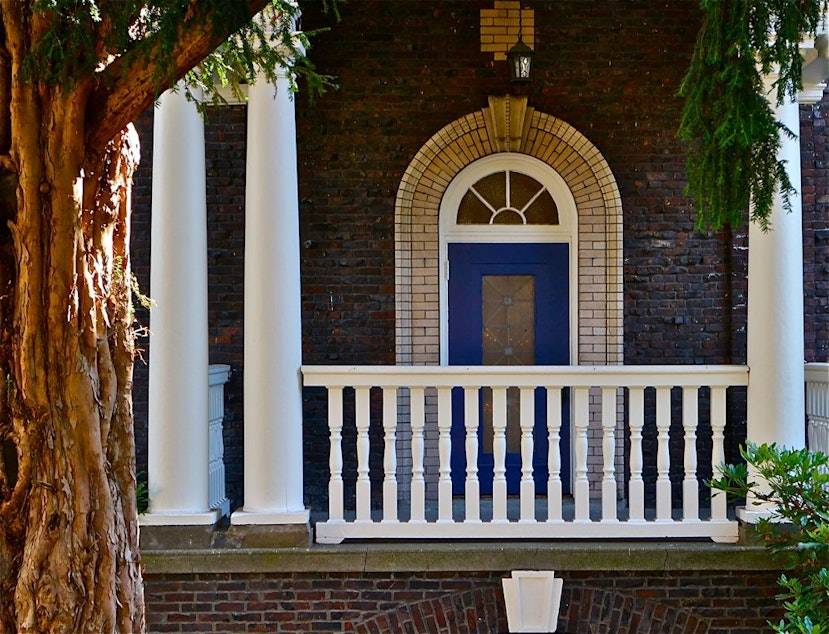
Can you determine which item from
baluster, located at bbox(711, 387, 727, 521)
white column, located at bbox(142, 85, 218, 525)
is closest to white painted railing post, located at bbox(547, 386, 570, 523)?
baluster, located at bbox(711, 387, 727, 521)

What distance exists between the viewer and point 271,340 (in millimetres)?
5656

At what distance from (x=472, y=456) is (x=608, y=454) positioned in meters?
0.89

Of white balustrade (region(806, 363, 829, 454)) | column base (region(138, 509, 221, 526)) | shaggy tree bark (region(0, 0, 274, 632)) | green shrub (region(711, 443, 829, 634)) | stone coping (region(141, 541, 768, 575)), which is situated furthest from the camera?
white balustrade (region(806, 363, 829, 454))

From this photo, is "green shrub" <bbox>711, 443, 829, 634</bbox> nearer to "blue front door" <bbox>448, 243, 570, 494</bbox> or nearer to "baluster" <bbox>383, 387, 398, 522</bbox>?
"baluster" <bbox>383, 387, 398, 522</bbox>

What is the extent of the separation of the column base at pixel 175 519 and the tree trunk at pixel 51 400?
2.28 metres

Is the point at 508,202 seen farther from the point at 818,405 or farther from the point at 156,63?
the point at 156,63

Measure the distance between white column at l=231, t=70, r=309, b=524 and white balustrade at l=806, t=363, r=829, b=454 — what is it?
3466 mm

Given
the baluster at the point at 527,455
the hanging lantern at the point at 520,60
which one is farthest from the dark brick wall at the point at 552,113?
the baluster at the point at 527,455

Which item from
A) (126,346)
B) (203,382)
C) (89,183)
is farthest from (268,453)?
(89,183)

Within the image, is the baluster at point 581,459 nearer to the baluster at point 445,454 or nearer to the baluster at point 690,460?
the baluster at point 690,460

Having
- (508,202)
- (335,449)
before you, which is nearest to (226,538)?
(335,449)

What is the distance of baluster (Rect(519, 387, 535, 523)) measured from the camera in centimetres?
576

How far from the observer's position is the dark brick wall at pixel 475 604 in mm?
5637

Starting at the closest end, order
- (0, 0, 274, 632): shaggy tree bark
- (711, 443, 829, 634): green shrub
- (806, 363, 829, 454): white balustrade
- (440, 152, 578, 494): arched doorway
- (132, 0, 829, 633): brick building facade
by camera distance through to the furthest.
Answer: (0, 0, 274, 632): shaggy tree bark
(711, 443, 829, 634): green shrub
(806, 363, 829, 454): white balustrade
(132, 0, 829, 633): brick building facade
(440, 152, 578, 494): arched doorway
